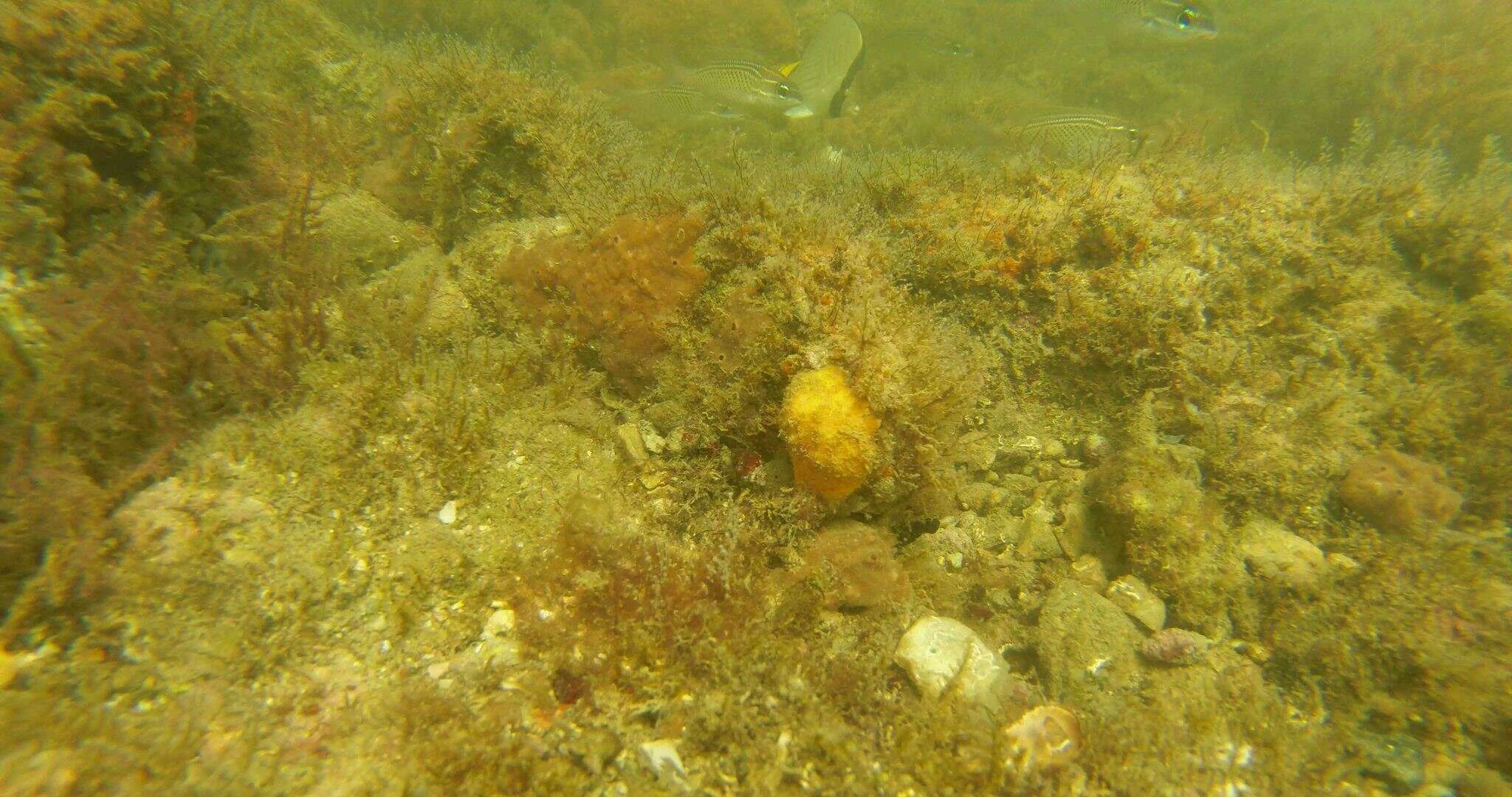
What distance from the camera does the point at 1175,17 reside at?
899 centimetres

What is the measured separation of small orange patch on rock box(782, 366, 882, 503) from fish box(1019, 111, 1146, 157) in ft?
16.1

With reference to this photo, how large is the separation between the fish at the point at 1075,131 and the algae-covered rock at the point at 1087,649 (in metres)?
4.98

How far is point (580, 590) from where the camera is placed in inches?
117

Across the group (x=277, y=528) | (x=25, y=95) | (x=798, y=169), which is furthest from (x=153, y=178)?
(x=798, y=169)

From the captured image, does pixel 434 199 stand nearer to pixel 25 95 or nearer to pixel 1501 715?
pixel 25 95

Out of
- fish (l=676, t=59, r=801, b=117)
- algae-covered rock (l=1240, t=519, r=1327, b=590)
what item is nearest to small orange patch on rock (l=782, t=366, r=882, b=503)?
algae-covered rock (l=1240, t=519, r=1327, b=590)

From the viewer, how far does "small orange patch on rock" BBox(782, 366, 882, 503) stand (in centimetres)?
304

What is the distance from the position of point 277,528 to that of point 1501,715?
261 inches

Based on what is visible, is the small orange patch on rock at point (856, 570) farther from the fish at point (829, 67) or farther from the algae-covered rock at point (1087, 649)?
the fish at point (829, 67)

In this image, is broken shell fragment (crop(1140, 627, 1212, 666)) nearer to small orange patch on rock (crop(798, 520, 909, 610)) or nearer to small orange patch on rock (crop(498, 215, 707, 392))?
small orange patch on rock (crop(798, 520, 909, 610))

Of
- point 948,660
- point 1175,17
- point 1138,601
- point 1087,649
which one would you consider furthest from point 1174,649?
point 1175,17

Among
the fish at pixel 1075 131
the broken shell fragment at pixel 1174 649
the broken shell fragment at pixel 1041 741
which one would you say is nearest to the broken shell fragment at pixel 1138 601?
the broken shell fragment at pixel 1174 649

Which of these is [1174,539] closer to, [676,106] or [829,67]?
[676,106]

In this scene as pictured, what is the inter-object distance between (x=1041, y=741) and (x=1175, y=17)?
37.2 feet
